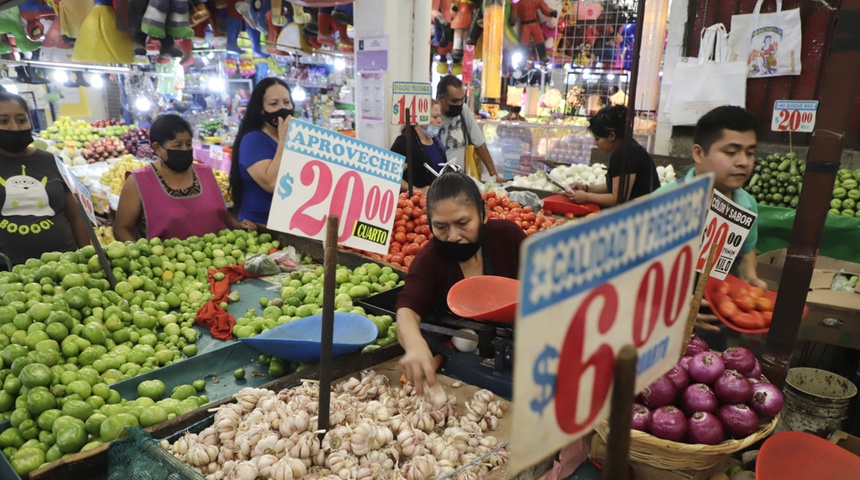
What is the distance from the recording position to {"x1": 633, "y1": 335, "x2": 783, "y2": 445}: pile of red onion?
1.52 metres

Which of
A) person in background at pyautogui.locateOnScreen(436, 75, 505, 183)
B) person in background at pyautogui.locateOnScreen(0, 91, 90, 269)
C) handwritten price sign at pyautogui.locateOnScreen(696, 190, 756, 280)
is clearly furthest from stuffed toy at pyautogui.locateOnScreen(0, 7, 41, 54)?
handwritten price sign at pyautogui.locateOnScreen(696, 190, 756, 280)

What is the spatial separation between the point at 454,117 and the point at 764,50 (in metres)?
3.75

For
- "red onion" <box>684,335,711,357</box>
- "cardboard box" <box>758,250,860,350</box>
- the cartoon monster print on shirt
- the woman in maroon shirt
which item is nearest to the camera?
"red onion" <box>684,335,711,357</box>

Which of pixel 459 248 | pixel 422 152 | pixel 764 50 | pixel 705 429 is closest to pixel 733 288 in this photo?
pixel 705 429

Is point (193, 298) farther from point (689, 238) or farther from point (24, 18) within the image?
point (24, 18)

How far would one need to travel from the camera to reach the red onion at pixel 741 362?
1.74 meters

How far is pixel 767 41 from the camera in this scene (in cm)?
619

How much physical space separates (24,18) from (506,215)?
6.70 metres

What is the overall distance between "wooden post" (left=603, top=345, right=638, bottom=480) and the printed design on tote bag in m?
6.93

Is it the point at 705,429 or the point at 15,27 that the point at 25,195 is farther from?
the point at 705,429

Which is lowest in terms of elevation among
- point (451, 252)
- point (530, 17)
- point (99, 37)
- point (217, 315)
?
point (217, 315)

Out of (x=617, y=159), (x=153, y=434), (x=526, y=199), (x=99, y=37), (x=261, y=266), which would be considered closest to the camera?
(x=153, y=434)

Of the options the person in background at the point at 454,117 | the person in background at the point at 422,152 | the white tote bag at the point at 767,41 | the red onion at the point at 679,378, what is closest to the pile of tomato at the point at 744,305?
the red onion at the point at 679,378

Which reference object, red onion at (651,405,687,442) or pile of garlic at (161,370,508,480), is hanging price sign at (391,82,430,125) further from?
red onion at (651,405,687,442)
